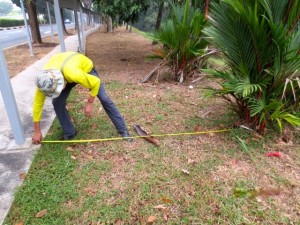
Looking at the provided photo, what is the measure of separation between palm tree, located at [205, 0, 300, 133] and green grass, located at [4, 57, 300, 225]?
0.55m

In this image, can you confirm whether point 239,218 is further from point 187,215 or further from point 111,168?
point 111,168

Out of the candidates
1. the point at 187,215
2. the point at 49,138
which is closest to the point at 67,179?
the point at 49,138

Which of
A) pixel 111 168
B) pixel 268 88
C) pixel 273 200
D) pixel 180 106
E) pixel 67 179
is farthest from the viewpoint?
pixel 180 106

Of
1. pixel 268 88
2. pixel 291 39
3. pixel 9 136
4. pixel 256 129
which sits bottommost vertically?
pixel 9 136

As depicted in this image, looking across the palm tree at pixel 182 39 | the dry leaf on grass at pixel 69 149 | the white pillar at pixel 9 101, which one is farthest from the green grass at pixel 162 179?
the palm tree at pixel 182 39

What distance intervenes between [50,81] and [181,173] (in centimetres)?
165

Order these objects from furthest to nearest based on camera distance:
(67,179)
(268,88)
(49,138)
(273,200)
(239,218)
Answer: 1. (49,138)
2. (268,88)
3. (67,179)
4. (273,200)
5. (239,218)

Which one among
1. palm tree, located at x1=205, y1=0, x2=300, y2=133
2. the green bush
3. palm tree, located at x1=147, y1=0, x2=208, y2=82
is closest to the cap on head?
palm tree, located at x1=205, y1=0, x2=300, y2=133

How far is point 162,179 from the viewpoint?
2.68 metres

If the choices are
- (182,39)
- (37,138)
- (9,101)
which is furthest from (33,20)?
(37,138)

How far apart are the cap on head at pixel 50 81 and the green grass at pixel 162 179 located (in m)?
0.93

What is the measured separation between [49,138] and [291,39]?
3.25 m

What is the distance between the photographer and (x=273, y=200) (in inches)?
95.0

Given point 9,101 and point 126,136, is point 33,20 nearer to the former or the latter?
point 9,101
